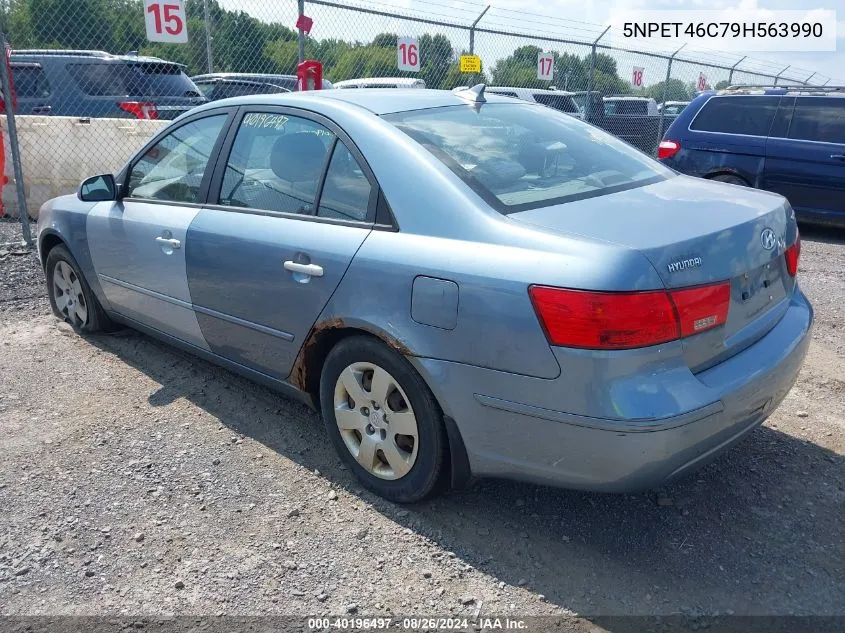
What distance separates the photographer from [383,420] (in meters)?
3.02

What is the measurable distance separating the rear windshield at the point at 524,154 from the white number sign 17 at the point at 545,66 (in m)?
9.23

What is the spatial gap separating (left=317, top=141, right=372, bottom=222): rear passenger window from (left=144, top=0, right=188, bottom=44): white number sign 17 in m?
5.43

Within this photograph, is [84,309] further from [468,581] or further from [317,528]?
[468,581]

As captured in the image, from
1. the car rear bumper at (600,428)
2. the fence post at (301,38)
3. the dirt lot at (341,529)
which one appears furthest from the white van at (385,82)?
the car rear bumper at (600,428)

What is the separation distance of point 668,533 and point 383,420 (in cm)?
119

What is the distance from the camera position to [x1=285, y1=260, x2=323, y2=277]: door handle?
307cm

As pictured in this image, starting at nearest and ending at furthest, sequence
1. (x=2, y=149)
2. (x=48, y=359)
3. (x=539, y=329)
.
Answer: (x=539, y=329) < (x=48, y=359) < (x=2, y=149)

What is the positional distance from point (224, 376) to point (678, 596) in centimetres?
280

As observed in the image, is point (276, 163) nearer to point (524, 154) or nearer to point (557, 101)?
point (524, 154)

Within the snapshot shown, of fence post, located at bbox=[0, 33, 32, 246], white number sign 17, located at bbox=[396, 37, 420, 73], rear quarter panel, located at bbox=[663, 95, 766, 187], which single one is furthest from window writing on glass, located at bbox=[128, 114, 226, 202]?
rear quarter panel, located at bbox=[663, 95, 766, 187]

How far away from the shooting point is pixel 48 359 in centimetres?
473

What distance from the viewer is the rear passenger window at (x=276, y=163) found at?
10.8 ft

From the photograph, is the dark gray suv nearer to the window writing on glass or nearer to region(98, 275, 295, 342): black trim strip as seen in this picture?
the window writing on glass

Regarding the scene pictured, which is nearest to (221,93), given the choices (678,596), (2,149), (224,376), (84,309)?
(2,149)
